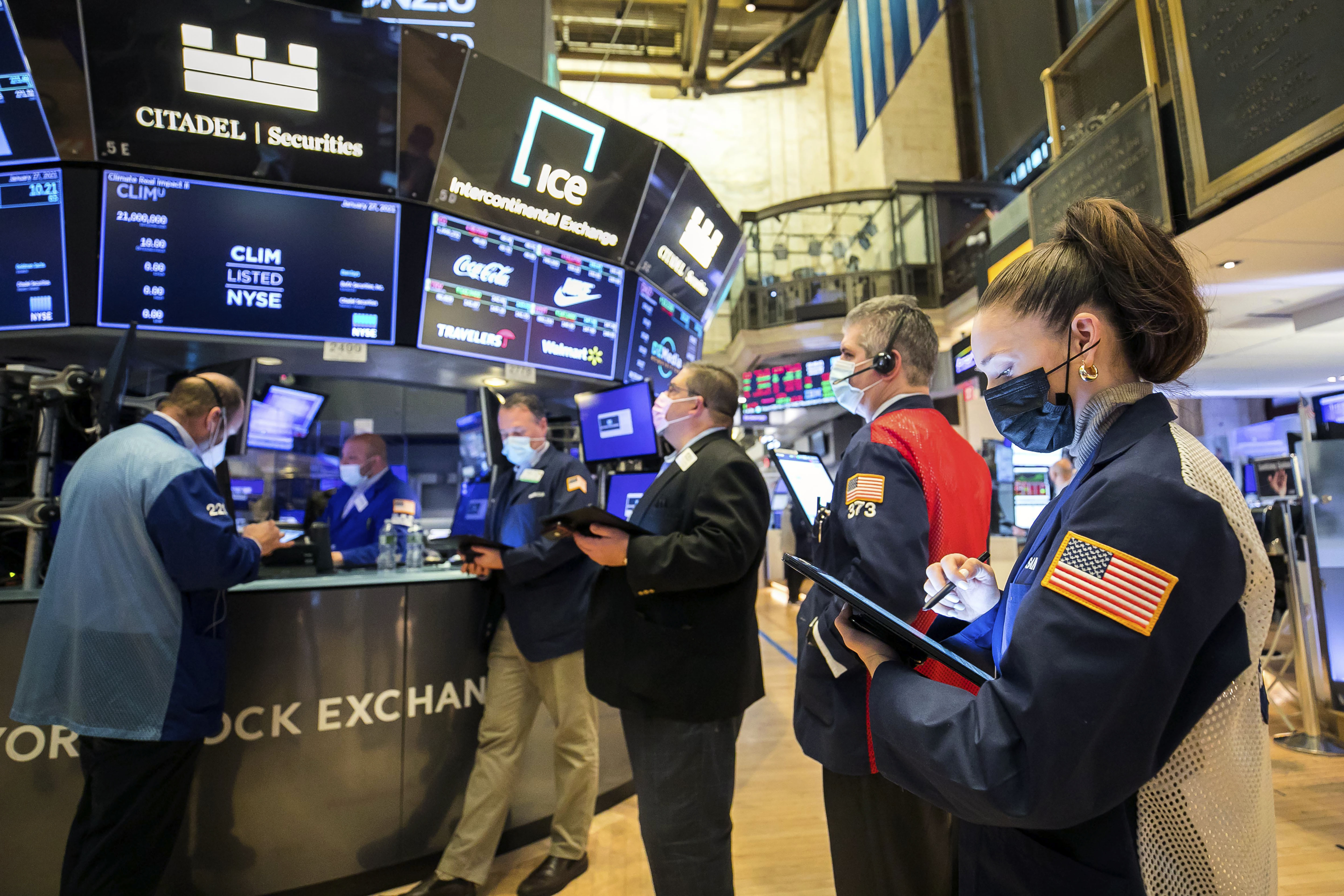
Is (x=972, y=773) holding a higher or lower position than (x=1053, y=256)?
lower

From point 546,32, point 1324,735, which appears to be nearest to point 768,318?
point 546,32

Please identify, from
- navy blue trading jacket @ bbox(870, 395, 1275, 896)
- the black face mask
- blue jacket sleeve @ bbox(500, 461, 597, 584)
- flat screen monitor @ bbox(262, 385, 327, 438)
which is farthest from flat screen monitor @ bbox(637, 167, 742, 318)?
navy blue trading jacket @ bbox(870, 395, 1275, 896)

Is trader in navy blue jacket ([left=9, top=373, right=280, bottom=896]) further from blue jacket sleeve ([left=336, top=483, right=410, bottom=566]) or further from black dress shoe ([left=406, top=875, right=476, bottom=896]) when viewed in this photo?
blue jacket sleeve ([left=336, top=483, right=410, bottom=566])

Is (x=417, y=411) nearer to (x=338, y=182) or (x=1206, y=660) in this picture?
(x=338, y=182)

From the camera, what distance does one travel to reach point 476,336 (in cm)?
373

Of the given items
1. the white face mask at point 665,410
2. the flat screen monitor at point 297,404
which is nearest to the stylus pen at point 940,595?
the white face mask at point 665,410

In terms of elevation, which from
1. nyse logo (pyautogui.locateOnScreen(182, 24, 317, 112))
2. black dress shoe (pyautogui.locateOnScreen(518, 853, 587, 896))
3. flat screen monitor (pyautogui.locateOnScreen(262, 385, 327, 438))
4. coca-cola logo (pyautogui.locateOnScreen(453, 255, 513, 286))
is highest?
nyse logo (pyautogui.locateOnScreen(182, 24, 317, 112))

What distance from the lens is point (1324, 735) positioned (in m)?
4.08

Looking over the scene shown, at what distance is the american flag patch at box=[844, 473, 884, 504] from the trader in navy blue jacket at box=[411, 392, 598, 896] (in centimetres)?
138

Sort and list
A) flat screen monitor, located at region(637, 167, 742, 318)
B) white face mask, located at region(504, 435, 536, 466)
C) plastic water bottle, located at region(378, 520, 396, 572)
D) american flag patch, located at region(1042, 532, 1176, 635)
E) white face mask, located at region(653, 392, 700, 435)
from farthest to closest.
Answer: flat screen monitor, located at region(637, 167, 742, 318)
plastic water bottle, located at region(378, 520, 396, 572)
white face mask, located at region(504, 435, 536, 466)
white face mask, located at region(653, 392, 700, 435)
american flag patch, located at region(1042, 532, 1176, 635)

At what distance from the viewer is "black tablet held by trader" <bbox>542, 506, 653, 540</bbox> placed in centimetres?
190

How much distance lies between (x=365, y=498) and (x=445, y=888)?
7.38 ft

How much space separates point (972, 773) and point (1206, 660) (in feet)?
0.89

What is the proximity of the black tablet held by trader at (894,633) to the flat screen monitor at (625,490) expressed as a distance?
3.23m
